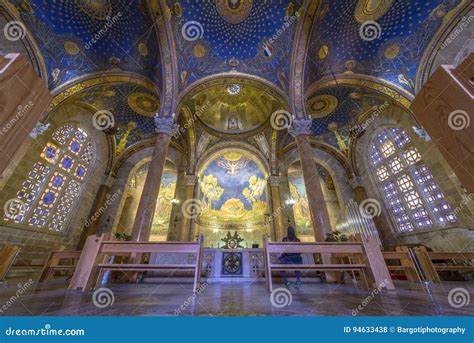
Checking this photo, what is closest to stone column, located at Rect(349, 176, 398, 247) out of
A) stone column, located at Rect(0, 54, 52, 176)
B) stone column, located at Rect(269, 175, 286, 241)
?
stone column, located at Rect(269, 175, 286, 241)

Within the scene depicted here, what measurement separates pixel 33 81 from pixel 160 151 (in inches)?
236

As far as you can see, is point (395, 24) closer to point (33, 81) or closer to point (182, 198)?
point (33, 81)

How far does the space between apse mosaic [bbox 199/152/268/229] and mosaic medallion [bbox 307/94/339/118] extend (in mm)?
6580

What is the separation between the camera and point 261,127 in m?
14.0

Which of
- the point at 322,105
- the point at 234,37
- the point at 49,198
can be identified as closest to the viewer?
the point at 49,198

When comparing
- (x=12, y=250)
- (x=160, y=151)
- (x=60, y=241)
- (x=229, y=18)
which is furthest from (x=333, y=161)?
(x=60, y=241)

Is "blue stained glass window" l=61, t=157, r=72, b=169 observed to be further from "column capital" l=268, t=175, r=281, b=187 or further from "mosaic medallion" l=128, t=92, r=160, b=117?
"column capital" l=268, t=175, r=281, b=187

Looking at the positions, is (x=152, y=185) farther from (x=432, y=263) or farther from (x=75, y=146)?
(x=432, y=263)

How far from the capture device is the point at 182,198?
12430mm

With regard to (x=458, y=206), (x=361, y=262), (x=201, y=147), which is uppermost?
(x=201, y=147)

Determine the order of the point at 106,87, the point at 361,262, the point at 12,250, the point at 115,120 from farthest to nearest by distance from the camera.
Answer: the point at 115,120 → the point at 106,87 → the point at 12,250 → the point at 361,262

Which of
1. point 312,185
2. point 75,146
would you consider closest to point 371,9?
point 312,185

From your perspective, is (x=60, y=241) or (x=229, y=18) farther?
(x=60, y=241)

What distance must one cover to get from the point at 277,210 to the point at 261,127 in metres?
6.12
